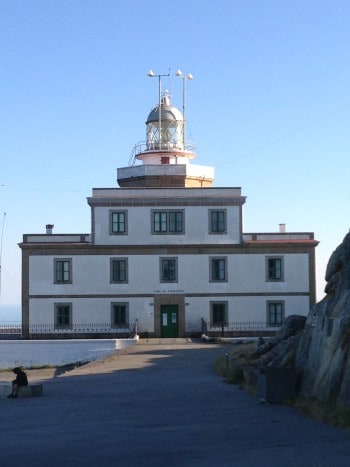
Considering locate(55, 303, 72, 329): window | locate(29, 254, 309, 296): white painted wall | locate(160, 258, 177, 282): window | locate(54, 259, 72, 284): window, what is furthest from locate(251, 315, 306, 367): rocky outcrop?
locate(54, 259, 72, 284): window

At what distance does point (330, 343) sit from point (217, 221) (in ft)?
90.1

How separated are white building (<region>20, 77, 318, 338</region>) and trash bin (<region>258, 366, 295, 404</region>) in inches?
1020

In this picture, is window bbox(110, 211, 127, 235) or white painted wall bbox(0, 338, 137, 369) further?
window bbox(110, 211, 127, 235)

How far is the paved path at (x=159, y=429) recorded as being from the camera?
11.3 meters

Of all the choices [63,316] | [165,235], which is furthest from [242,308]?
[63,316]

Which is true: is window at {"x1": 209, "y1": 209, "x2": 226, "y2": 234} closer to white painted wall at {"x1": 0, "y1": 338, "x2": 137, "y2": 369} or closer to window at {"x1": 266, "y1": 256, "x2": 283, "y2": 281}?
window at {"x1": 266, "y1": 256, "x2": 283, "y2": 281}

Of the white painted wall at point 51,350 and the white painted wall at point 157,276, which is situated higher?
the white painted wall at point 157,276

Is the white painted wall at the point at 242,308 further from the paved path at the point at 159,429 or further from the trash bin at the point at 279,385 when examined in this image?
the trash bin at the point at 279,385

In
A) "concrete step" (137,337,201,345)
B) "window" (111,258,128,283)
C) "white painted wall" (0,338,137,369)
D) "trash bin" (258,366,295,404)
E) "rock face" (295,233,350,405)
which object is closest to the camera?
"rock face" (295,233,350,405)

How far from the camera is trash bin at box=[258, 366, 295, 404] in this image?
1725 centimetres

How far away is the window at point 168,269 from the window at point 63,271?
4428 millimetres

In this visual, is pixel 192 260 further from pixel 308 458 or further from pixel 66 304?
pixel 308 458

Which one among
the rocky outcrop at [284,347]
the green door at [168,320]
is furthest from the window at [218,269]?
the rocky outcrop at [284,347]

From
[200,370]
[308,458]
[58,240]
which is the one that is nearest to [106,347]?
[58,240]
